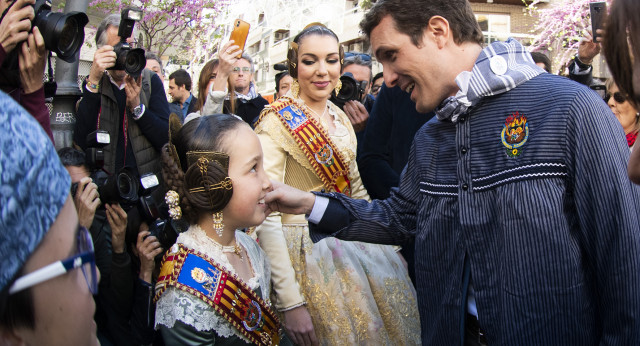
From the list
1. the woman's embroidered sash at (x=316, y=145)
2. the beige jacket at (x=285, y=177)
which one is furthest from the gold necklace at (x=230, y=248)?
the woman's embroidered sash at (x=316, y=145)

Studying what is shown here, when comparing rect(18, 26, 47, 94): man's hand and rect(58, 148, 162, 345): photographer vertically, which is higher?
rect(18, 26, 47, 94): man's hand

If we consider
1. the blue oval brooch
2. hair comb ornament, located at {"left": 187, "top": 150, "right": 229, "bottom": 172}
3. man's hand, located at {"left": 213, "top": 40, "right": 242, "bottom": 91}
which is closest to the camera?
the blue oval brooch

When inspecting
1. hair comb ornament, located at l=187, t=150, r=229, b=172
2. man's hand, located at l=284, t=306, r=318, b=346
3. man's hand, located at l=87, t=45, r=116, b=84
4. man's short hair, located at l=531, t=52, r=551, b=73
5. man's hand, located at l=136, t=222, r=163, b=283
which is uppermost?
man's hand, located at l=87, t=45, r=116, b=84

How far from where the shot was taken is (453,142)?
189 centimetres

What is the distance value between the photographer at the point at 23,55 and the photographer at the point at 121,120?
3.52 ft

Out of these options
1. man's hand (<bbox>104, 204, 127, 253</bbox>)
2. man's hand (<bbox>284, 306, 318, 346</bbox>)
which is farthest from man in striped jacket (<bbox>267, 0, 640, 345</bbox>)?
man's hand (<bbox>104, 204, 127, 253</bbox>)

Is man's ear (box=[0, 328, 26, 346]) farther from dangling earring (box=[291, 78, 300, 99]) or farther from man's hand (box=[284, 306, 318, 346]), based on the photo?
dangling earring (box=[291, 78, 300, 99])

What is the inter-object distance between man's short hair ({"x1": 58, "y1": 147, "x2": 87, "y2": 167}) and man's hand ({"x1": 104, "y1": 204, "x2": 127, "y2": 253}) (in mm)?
475

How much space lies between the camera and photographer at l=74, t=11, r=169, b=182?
3621mm

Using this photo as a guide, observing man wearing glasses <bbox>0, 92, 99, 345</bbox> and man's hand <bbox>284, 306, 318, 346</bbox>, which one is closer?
man wearing glasses <bbox>0, 92, 99, 345</bbox>

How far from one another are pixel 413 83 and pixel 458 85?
0.22 m

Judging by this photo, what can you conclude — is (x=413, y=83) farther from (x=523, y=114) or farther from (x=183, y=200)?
(x=183, y=200)

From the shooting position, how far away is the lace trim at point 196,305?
80.7 inches

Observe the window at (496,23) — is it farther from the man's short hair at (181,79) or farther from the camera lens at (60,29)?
the camera lens at (60,29)
